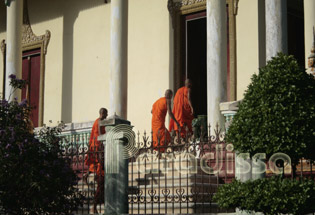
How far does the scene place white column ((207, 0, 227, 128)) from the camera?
43.5ft

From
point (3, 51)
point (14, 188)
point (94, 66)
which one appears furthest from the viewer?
point (3, 51)

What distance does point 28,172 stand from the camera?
9.85 metres

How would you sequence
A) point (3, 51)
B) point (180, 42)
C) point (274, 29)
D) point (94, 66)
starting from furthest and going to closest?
1. point (3, 51)
2. point (94, 66)
3. point (180, 42)
4. point (274, 29)

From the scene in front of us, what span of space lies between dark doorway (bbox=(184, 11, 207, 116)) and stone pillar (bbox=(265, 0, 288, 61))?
440cm

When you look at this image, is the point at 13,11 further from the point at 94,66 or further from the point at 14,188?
the point at 14,188

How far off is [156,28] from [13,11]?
388 cm

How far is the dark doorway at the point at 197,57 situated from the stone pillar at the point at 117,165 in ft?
22.3

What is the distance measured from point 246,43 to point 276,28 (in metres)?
3.05

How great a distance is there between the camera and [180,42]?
56.1 feet

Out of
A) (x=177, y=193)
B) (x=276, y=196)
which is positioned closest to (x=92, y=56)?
(x=177, y=193)

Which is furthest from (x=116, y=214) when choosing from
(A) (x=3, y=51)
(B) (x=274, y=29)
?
(A) (x=3, y=51)

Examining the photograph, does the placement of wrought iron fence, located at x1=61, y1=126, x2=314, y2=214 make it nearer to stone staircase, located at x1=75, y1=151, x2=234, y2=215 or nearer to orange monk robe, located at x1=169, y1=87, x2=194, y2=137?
stone staircase, located at x1=75, y1=151, x2=234, y2=215

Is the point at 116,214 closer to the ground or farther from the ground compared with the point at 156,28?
closer to the ground

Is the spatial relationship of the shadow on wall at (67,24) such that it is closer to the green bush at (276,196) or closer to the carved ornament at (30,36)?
the carved ornament at (30,36)
